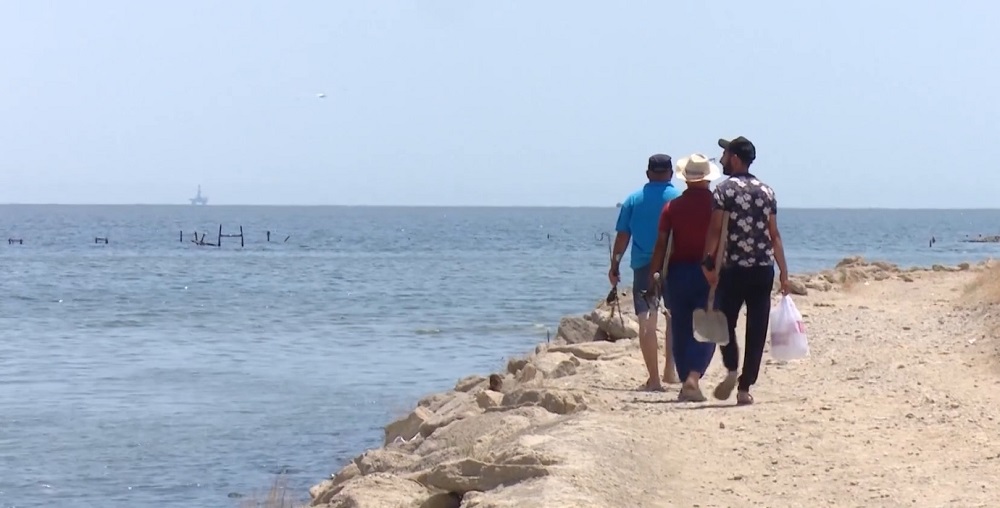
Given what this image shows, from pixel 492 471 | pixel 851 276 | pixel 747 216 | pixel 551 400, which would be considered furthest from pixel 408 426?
pixel 851 276

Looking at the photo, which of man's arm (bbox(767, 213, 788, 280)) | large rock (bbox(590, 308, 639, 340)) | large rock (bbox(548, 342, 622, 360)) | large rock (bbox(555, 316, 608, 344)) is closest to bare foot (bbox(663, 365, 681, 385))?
man's arm (bbox(767, 213, 788, 280))

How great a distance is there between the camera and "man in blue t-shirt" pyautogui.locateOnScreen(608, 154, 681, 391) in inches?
377

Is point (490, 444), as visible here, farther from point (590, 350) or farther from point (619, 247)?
point (590, 350)

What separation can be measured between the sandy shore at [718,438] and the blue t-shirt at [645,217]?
0.97m

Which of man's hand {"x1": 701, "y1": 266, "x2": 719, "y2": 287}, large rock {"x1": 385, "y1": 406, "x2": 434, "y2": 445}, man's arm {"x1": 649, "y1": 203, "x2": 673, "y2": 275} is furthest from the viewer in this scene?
large rock {"x1": 385, "y1": 406, "x2": 434, "y2": 445}

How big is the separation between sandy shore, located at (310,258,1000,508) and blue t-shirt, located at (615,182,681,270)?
3.17 feet

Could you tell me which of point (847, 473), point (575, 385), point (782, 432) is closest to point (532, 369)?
point (575, 385)

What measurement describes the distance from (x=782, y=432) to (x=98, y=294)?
115 ft

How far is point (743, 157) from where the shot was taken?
337 inches

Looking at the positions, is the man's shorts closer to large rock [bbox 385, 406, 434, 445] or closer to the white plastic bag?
the white plastic bag

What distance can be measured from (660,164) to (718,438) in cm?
238

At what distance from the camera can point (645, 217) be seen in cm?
959

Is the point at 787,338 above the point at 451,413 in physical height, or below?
above

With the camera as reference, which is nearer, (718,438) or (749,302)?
(718,438)
